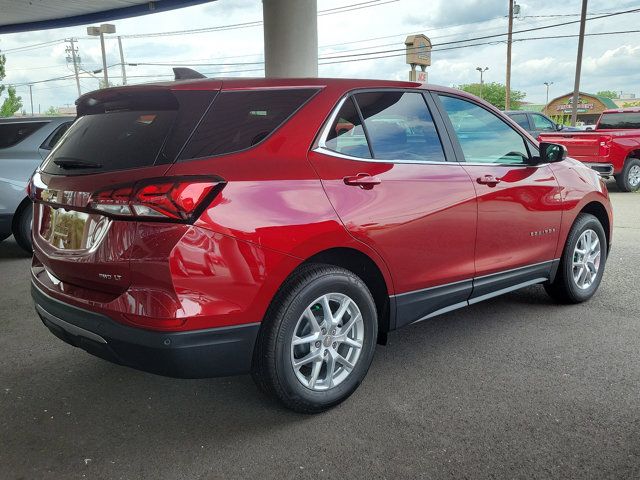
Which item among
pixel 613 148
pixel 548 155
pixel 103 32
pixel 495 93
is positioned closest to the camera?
pixel 548 155

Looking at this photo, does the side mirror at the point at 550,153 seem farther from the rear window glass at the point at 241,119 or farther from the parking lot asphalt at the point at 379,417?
the rear window glass at the point at 241,119

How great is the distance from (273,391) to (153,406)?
77 cm

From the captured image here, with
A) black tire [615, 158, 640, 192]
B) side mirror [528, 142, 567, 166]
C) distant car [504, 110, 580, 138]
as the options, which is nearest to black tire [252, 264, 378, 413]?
side mirror [528, 142, 567, 166]

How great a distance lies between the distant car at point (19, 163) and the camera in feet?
22.0

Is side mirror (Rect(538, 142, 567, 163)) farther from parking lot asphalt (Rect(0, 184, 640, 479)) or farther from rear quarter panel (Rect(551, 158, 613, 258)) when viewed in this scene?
parking lot asphalt (Rect(0, 184, 640, 479))

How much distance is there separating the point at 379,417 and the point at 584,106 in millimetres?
91292

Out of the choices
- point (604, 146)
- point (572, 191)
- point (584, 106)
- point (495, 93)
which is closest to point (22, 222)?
point (572, 191)

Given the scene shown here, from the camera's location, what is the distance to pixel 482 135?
13.4ft

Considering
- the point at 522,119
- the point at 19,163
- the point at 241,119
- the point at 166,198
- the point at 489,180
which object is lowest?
the point at 522,119

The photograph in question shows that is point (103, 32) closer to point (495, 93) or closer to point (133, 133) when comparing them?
point (133, 133)

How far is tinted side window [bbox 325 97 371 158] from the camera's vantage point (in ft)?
10.2

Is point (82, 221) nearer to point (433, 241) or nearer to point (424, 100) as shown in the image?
point (433, 241)

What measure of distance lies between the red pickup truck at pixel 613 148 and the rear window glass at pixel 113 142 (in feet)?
36.7

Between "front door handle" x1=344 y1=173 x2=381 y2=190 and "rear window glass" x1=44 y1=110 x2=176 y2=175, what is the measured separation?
0.95 m
